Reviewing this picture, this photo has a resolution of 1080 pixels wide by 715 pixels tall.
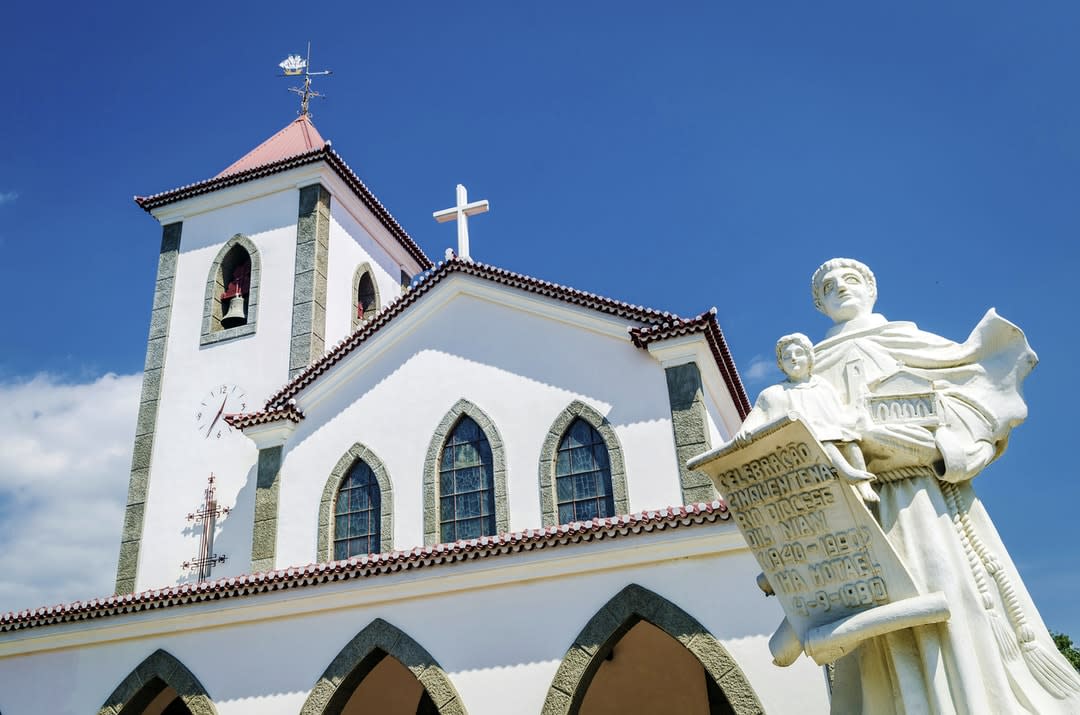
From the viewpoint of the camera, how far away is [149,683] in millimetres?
11875

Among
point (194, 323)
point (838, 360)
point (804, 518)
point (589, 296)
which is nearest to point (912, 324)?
point (838, 360)

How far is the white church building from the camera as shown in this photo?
1049cm

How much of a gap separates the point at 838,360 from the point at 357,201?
56.2ft

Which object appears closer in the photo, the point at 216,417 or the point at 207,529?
the point at 207,529

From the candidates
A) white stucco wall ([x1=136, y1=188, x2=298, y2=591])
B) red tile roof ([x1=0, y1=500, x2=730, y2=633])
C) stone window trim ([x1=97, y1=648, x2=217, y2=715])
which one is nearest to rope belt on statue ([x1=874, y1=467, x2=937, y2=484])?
red tile roof ([x1=0, y1=500, x2=730, y2=633])

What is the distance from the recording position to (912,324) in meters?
4.11

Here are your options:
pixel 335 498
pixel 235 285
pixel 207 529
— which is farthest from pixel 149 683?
pixel 235 285

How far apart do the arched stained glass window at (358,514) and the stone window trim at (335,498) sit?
0.08 meters

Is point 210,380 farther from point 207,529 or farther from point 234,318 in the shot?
point 207,529

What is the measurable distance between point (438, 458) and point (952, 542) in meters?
10.6

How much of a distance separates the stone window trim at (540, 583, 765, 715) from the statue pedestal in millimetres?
6492

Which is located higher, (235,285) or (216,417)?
(235,285)

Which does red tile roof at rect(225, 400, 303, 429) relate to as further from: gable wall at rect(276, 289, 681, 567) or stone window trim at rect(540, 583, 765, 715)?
stone window trim at rect(540, 583, 765, 715)

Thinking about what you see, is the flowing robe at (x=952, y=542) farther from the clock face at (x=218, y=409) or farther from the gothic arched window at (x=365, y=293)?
the gothic arched window at (x=365, y=293)
